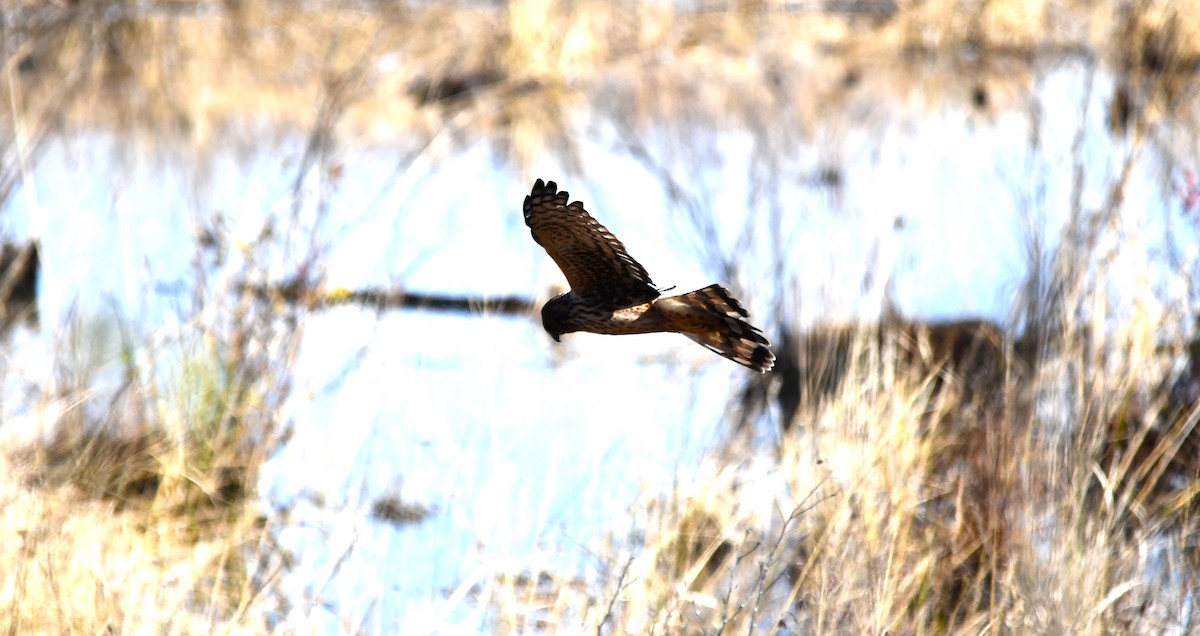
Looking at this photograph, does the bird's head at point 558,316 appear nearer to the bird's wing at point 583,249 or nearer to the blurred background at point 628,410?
the bird's wing at point 583,249

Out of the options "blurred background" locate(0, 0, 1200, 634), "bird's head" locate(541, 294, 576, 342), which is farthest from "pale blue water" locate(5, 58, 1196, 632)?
"bird's head" locate(541, 294, 576, 342)

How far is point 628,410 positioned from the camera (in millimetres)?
4949

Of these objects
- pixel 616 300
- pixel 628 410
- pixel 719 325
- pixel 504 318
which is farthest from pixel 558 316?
pixel 504 318

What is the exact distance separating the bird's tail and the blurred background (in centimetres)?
49

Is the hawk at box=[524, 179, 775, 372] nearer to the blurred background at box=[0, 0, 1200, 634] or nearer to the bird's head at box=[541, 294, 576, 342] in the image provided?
the bird's head at box=[541, 294, 576, 342]

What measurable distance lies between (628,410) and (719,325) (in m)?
2.65

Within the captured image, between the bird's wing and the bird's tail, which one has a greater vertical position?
the bird's wing

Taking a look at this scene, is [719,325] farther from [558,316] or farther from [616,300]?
[558,316]

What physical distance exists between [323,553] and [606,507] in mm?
982

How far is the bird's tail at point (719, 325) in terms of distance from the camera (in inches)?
87.7

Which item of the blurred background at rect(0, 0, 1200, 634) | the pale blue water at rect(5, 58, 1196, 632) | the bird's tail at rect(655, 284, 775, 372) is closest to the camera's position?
the bird's tail at rect(655, 284, 775, 372)

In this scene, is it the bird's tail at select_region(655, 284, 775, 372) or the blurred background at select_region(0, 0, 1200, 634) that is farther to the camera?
the blurred background at select_region(0, 0, 1200, 634)

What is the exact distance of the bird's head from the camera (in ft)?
7.86

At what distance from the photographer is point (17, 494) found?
3.50 meters
